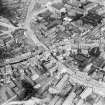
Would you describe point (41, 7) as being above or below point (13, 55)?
above

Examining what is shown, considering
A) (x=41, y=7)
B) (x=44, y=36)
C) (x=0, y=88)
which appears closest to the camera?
(x=0, y=88)

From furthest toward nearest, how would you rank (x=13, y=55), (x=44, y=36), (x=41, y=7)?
1. (x=41, y=7)
2. (x=44, y=36)
3. (x=13, y=55)

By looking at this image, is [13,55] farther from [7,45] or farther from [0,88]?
[0,88]

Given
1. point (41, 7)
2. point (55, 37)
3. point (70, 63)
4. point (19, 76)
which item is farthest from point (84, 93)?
point (41, 7)

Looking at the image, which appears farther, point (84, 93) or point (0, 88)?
point (0, 88)

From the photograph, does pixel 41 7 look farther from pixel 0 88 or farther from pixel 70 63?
pixel 0 88

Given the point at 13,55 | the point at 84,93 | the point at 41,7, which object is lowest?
the point at 84,93
